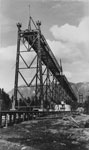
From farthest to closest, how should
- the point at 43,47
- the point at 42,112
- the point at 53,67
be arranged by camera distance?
the point at 53,67 → the point at 43,47 → the point at 42,112

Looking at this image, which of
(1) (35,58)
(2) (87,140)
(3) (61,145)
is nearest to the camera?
(3) (61,145)

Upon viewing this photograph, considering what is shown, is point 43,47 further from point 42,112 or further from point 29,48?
point 42,112

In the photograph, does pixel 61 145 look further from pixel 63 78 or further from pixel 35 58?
pixel 63 78

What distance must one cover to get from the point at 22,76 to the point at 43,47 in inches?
260

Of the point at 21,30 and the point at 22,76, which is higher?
the point at 21,30

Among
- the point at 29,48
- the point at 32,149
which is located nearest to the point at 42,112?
the point at 29,48

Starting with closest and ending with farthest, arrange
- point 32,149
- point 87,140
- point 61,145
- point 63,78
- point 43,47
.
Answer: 1. point 32,149
2. point 61,145
3. point 87,140
4. point 43,47
5. point 63,78

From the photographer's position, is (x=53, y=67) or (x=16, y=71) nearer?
(x=16, y=71)

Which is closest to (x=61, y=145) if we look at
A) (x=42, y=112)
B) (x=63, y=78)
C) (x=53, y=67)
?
(x=42, y=112)

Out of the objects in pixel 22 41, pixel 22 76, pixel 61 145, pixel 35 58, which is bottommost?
pixel 61 145

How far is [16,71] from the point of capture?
34.4 meters

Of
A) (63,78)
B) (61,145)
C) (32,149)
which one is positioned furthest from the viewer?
(63,78)

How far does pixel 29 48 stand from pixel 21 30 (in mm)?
2897

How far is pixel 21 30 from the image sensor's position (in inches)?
1421
